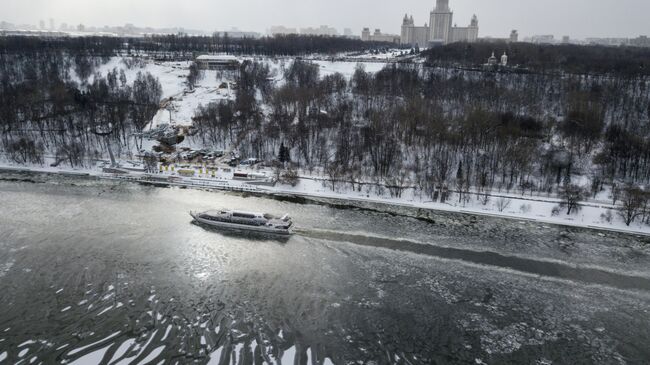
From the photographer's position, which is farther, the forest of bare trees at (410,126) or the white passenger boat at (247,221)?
the forest of bare trees at (410,126)

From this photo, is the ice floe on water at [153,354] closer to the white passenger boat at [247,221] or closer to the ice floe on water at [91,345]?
the ice floe on water at [91,345]

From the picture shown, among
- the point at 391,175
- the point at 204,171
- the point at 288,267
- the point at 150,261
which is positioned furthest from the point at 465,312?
the point at 204,171

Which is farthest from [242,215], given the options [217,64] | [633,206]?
[217,64]

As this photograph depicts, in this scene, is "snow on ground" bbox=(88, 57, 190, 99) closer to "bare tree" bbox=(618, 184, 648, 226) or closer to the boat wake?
the boat wake

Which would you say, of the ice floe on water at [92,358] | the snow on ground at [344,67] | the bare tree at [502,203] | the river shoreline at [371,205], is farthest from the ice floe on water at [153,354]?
the snow on ground at [344,67]

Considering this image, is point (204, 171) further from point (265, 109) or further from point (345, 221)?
point (265, 109)

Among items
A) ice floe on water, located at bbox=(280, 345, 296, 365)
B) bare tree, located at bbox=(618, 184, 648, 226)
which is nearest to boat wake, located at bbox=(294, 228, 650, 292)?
bare tree, located at bbox=(618, 184, 648, 226)
